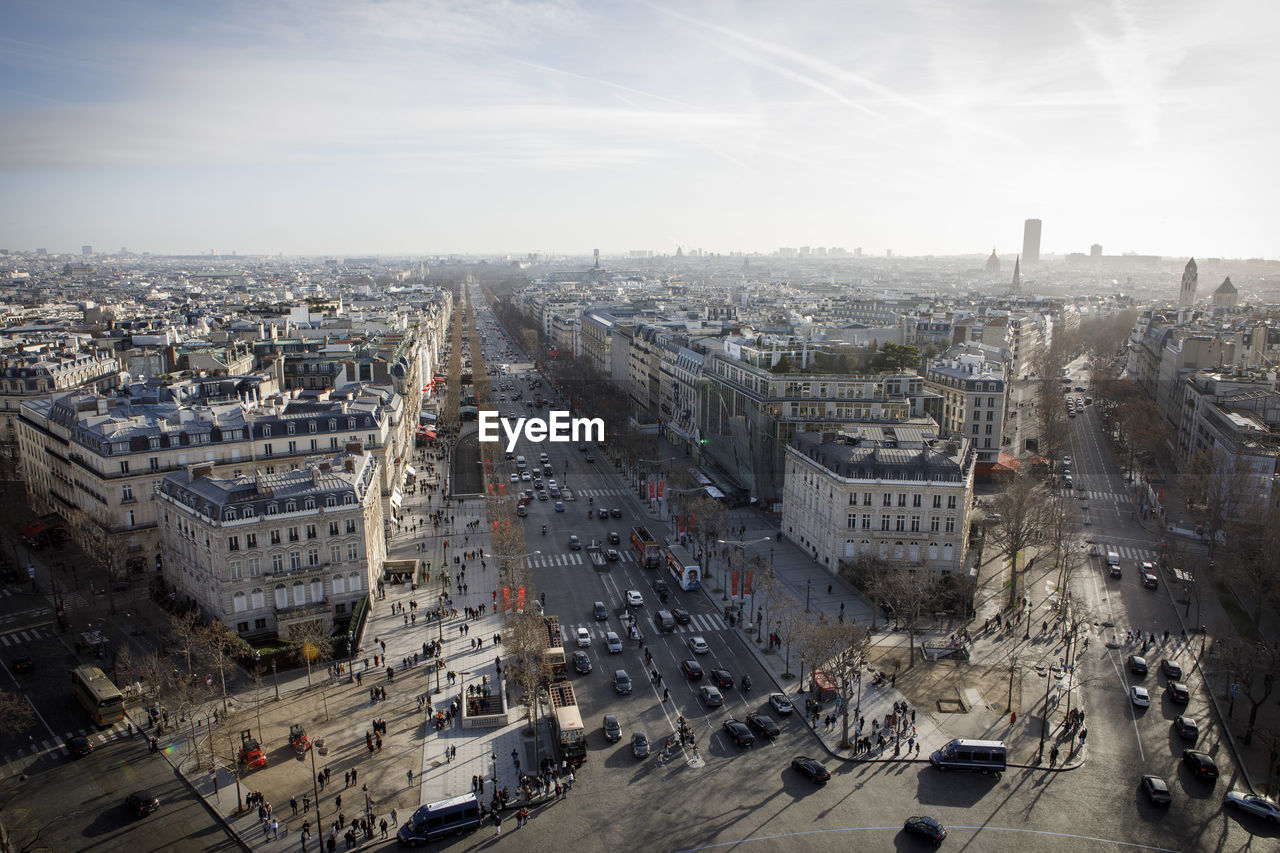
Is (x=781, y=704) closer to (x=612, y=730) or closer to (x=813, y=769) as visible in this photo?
(x=813, y=769)

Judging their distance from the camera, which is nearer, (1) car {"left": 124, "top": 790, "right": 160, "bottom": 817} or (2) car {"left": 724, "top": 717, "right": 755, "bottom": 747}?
(1) car {"left": 124, "top": 790, "right": 160, "bottom": 817}

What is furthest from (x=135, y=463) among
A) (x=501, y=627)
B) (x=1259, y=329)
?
(x=1259, y=329)

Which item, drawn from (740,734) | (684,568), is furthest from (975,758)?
(684,568)

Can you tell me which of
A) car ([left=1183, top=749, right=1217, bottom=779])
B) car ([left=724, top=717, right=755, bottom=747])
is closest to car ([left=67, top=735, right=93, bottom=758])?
car ([left=724, top=717, right=755, bottom=747])

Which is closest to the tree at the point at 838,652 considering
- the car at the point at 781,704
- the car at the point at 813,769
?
the car at the point at 781,704

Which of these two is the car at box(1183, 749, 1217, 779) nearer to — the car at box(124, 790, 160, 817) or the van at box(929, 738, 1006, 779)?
the van at box(929, 738, 1006, 779)

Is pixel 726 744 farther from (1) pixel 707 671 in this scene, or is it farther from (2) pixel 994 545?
(2) pixel 994 545

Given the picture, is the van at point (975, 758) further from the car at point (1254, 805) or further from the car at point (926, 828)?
the car at point (1254, 805)
